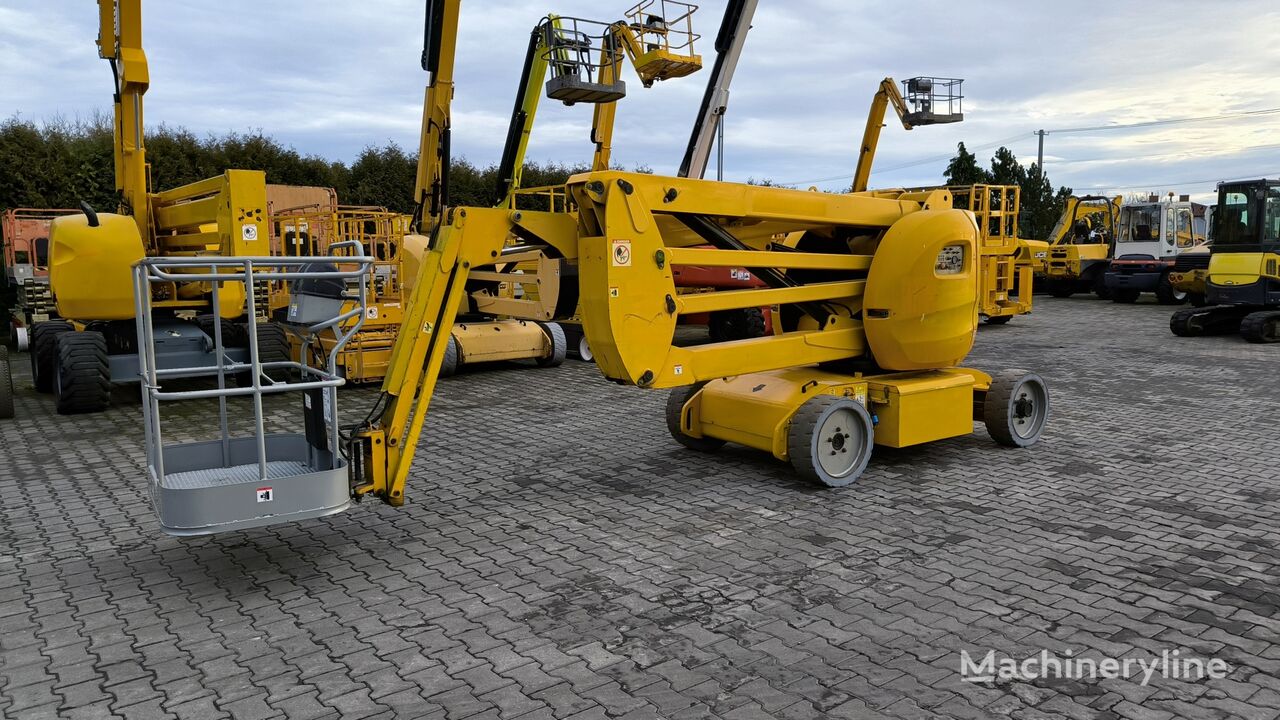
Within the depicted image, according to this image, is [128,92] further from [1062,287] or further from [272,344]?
[1062,287]

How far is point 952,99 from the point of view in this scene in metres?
15.3

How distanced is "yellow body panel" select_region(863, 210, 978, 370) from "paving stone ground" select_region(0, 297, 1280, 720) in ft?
3.22

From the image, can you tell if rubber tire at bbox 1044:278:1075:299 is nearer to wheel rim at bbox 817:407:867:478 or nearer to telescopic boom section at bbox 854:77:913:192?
telescopic boom section at bbox 854:77:913:192

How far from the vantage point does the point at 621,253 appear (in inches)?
218

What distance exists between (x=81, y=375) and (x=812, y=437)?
7.88 meters

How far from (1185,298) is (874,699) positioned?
2489 cm

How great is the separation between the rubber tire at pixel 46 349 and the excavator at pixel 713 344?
5917mm

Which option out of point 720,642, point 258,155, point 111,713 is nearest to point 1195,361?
point 720,642

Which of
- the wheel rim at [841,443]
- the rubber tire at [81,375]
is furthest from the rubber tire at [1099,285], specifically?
the rubber tire at [81,375]

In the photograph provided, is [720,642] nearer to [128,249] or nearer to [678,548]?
[678,548]

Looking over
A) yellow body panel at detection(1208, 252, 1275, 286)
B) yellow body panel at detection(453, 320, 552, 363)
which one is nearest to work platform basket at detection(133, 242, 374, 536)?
yellow body panel at detection(453, 320, 552, 363)

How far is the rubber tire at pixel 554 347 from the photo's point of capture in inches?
519

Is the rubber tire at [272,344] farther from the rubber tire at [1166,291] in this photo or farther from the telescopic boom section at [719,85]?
the rubber tire at [1166,291]

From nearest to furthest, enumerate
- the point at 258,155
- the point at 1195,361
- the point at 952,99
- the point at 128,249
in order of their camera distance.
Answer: the point at 128,249 → the point at 1195,361 → the point at 952,99 → the point at 258,155
